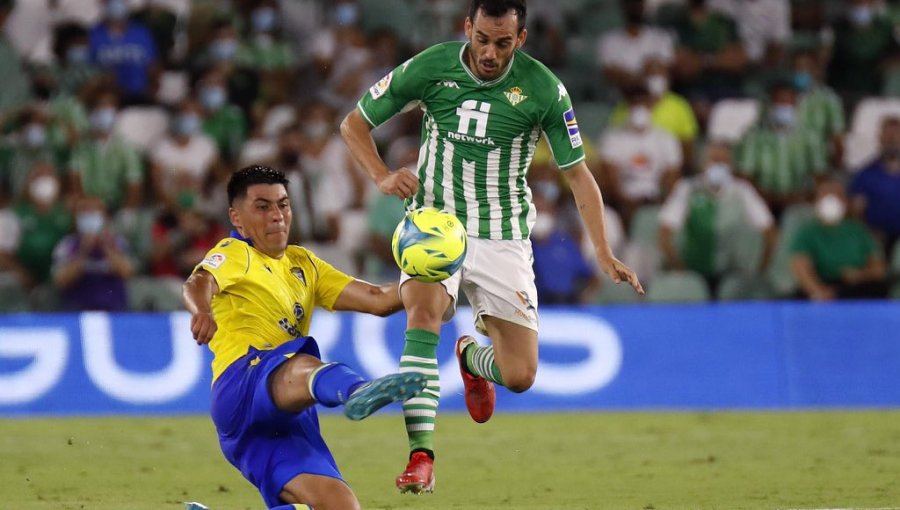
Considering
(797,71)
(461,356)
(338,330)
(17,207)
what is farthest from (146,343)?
(797,71)

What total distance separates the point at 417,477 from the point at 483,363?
1278 millimetres

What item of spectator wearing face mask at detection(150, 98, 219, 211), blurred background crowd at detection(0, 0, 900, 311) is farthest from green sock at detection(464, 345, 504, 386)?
spectator wearing face mask at detection(150, 98, 219, 211)

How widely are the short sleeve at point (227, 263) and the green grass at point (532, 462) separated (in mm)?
1891

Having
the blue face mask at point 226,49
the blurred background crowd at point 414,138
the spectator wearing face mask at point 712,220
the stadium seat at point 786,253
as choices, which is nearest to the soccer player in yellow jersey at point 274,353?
the blurred background crowd at point 414,138

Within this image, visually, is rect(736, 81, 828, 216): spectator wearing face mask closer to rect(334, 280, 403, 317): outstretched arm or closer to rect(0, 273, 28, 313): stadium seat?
rect(0, 273, 28, 313): stadium seat

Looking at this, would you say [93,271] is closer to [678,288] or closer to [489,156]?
[678,288]

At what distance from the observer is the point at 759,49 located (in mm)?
16984

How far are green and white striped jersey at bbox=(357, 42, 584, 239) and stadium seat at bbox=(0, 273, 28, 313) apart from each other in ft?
24.6

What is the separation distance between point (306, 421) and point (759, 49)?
1146 centimetres

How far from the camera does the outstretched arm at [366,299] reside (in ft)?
23.9

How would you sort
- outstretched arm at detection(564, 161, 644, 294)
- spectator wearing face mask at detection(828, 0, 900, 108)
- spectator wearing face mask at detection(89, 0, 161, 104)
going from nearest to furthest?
outstretched arm at detection(564, 161, 644, 294) < spectator wearing face mask at detection(89, 0, 161, 104) < spectator wearing face mask at detection(828, 0, 900, 108)

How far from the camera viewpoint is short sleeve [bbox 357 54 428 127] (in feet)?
26.1

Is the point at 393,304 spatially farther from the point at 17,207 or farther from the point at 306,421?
the point at 17,207

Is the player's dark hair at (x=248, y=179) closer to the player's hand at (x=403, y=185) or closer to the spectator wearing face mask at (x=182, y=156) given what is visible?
the player's hand at (x=403, y=185)
